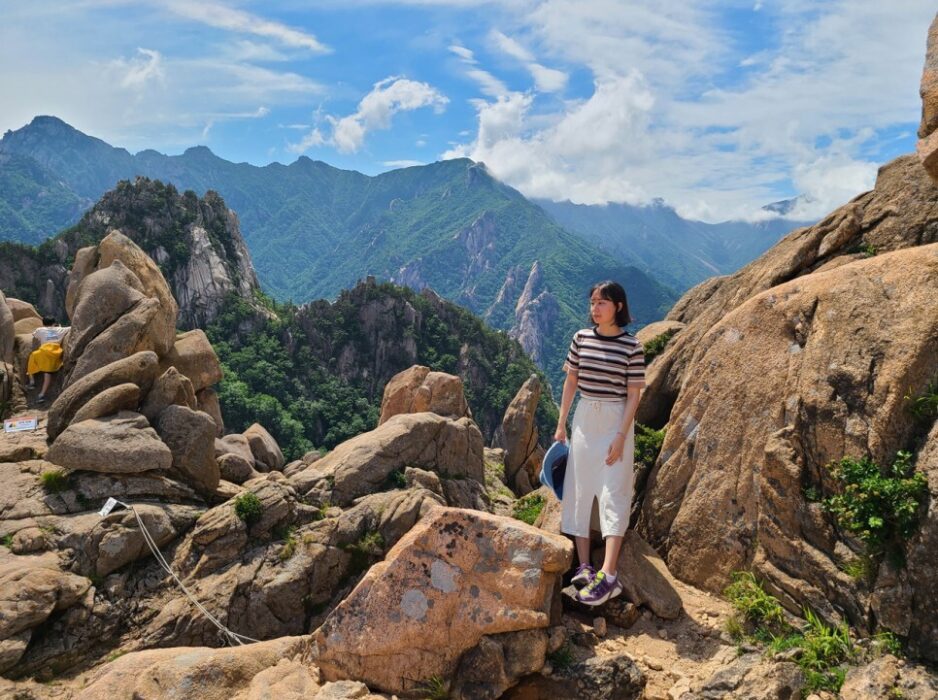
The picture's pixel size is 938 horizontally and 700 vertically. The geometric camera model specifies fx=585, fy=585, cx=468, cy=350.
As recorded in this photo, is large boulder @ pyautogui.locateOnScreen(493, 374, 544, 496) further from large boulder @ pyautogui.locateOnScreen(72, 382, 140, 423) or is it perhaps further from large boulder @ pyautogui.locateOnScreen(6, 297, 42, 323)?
large boulder @ pyautogui.locateOnScreen(6, 297, 42, 323)

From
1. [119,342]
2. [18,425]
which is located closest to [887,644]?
[119,342]

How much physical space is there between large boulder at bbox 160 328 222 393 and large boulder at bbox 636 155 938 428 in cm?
1765

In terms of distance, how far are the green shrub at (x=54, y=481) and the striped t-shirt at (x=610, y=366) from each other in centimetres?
1410

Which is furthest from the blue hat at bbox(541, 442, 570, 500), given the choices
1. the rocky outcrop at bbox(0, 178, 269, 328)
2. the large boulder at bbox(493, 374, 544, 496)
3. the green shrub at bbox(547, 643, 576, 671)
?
the rocky outcrop at bbox(0, 178, 269, 328)

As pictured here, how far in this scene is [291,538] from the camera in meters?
13.9

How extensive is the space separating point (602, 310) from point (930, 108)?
16.6 ft

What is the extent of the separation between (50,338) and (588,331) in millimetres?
19770

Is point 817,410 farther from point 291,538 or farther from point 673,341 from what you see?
point 291,538

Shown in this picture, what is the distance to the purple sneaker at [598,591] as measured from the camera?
725 cm

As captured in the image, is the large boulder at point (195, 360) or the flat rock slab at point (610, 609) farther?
the large boulder at point (195, 360)

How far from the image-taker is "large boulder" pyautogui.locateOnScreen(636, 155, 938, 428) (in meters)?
9.47

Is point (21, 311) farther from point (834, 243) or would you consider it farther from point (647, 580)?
point (834, 243)

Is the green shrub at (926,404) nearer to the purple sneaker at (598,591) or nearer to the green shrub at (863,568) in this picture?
the green shrub at (863,568)

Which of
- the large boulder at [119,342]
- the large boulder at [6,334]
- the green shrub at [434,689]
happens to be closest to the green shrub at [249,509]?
the large boulder at [119,342]
